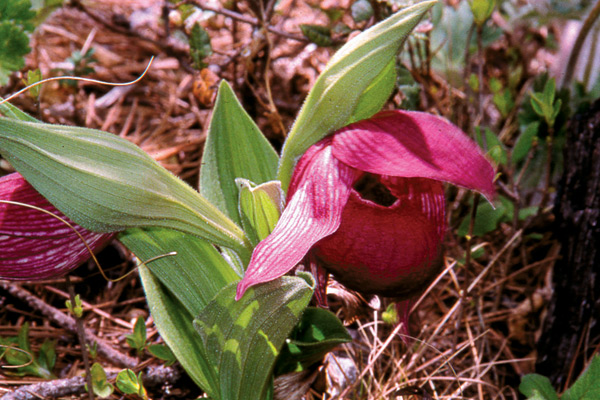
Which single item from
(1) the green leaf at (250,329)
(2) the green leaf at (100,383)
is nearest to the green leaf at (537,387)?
(1) the green leaf at (250,329)

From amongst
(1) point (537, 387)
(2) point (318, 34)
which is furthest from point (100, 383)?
(2) point (318, 34)

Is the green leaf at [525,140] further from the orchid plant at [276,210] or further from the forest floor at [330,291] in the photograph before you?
the orchid plant at [276,210]

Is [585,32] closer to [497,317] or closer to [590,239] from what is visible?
[590,239]

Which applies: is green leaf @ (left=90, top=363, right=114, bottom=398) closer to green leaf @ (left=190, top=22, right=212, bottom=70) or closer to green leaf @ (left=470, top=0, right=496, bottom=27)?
Answer: green leaf @ (left=190, top=22, right=212, bottom=70)

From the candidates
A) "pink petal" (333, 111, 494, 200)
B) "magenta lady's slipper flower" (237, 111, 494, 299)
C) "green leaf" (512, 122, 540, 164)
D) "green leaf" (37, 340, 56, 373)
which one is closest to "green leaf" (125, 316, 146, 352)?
"green leaf" (37, 340, 56, 373)

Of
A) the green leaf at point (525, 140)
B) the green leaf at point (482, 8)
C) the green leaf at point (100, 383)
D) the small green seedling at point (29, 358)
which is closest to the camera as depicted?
the green leaf at point (100, 383)

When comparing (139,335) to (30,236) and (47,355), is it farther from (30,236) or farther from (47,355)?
(30,236)

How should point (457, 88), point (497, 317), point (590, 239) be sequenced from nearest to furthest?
point (590, 239) → point (497, 317) → point (457, 88)

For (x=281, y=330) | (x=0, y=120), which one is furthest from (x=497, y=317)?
(x=0, y=120)
